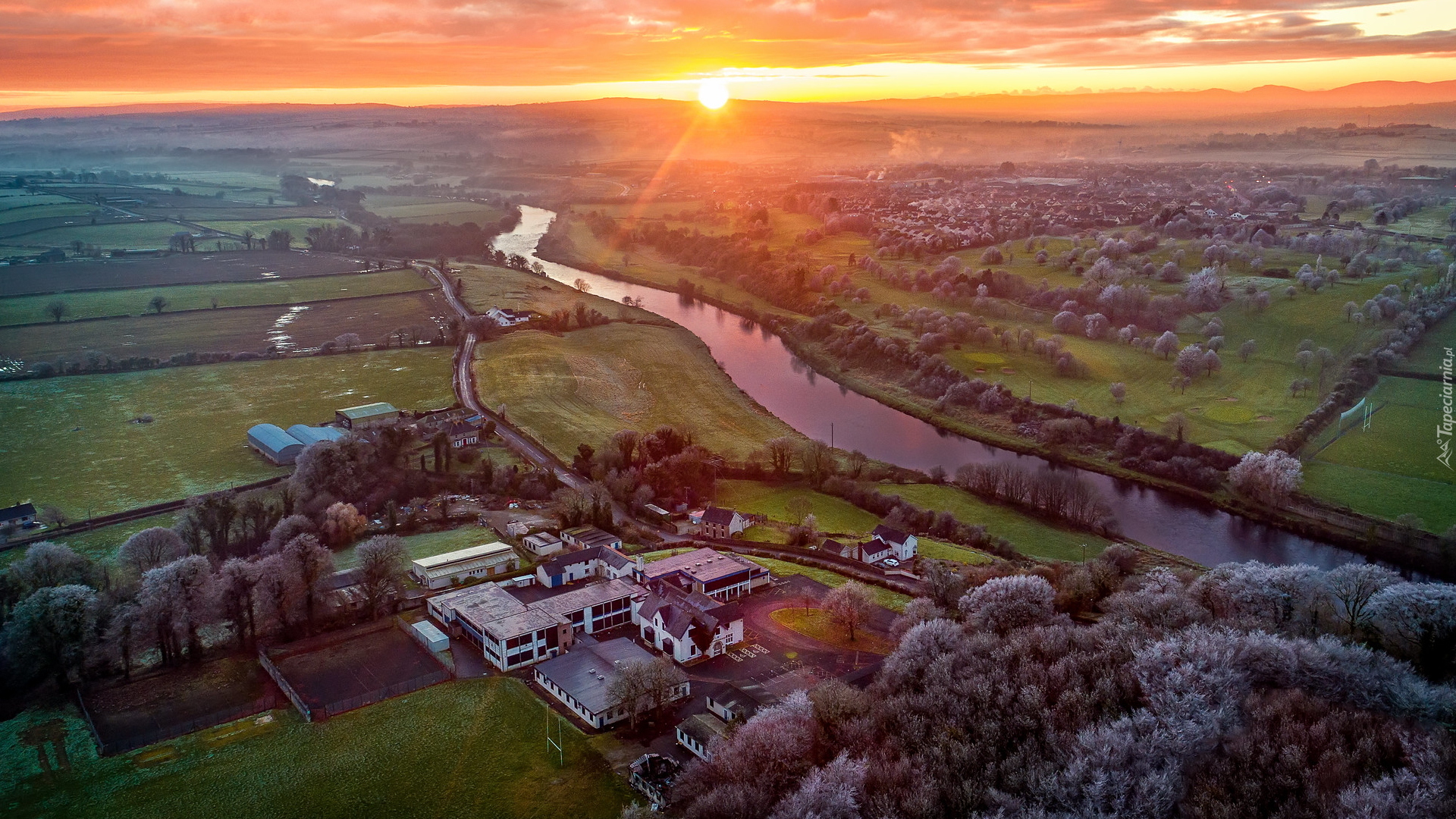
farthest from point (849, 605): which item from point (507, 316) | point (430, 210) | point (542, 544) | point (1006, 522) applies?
point (430, 210)

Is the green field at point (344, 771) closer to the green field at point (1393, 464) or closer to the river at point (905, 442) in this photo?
the river at point (905, 442)

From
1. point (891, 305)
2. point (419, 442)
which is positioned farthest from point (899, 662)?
point (891, 305)

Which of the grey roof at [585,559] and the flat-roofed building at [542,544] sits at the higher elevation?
the grey roof at [585,559]

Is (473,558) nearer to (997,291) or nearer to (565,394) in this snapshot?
(565,394)

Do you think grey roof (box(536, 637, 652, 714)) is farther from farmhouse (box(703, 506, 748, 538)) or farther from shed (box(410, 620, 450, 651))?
farmhouse (box(703, 506, 748, 538))

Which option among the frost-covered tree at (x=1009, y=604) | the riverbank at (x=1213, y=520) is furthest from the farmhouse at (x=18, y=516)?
the riverbank at (x=1213, y=520)

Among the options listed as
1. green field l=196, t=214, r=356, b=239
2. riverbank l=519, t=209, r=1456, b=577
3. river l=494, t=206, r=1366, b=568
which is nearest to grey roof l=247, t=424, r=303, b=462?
river l=494, t=206, r=1366, b=568
